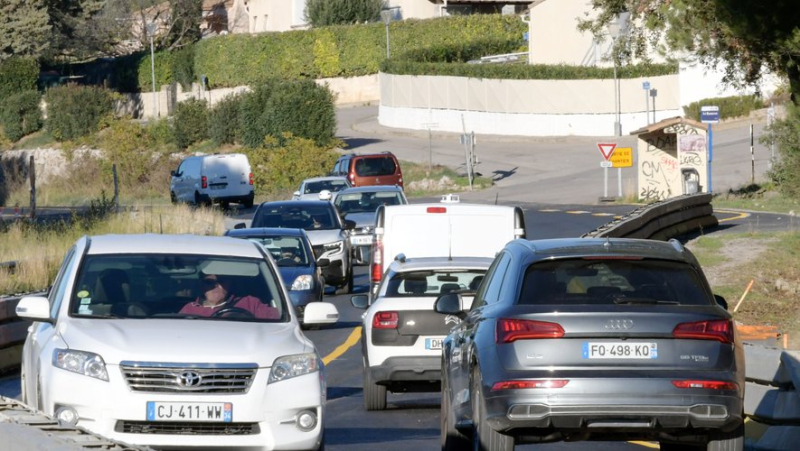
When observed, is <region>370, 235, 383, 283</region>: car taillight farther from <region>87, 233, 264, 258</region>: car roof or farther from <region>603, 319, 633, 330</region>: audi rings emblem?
<region>603, 319, 633, 330</region>: audi rings emblem

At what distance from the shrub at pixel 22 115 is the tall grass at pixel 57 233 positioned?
52325mm

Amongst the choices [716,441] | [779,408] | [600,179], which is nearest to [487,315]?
[716,441]

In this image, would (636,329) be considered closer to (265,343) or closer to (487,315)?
(487,315)

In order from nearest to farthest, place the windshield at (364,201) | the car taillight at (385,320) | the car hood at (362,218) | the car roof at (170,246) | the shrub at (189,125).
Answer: the car roof at (170,246), the car taillight at (385,320), the car hood at (362,218), the windshield at (364,201), the shrub at (189,125)

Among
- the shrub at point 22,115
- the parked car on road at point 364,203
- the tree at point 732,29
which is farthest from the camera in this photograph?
the shrub at point 22,115

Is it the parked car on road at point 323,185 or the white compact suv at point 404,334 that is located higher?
the white compact suv at point 404,334

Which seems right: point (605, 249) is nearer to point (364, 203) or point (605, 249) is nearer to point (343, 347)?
point (343, 347)

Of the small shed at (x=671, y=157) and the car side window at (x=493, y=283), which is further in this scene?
the small shed at (x=671, y=157)

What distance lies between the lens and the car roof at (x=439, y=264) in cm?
1377

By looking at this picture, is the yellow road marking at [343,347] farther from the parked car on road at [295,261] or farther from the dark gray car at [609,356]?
the dark gray car at [609,356]

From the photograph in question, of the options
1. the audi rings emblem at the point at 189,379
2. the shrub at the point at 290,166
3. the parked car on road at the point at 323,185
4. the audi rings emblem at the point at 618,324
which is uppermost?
the audi rings emblem at the point at 618,324

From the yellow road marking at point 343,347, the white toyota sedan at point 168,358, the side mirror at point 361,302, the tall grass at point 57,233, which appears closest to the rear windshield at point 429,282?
the side mirror at point 361,302

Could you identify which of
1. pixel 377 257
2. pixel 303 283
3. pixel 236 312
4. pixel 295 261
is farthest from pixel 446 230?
pixel 236 312

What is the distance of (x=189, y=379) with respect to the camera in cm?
882
